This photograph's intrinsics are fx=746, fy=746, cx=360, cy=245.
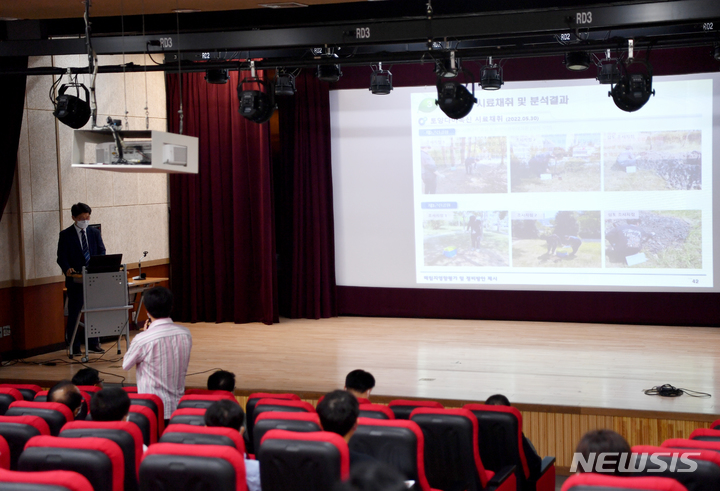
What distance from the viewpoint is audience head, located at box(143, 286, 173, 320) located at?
411 cm

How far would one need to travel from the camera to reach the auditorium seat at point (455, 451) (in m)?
3.21

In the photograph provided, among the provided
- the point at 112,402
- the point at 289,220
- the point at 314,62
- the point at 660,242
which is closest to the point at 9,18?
the point at 314,62

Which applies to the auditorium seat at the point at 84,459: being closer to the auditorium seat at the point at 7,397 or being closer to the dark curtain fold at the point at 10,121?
the auditorium seat at the point at 7,397

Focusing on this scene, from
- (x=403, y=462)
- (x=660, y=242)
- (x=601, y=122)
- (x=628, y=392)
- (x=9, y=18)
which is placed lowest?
(x=628, y=392)

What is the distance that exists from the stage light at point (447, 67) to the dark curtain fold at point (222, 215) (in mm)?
3665

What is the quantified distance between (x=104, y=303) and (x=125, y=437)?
14.2 feet

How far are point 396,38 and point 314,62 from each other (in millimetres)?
811

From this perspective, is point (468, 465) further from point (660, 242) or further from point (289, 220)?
point (289, 220)

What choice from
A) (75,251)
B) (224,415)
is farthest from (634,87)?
(75,251)

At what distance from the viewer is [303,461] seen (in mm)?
2410

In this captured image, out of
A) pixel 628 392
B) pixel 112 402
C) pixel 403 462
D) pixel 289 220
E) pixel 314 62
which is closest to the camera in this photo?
pixel 403 462

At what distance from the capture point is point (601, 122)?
8.24m

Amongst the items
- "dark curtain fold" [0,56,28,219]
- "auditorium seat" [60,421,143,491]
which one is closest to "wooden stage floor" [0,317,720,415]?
"dark curtain fold" [0,56,28,219]

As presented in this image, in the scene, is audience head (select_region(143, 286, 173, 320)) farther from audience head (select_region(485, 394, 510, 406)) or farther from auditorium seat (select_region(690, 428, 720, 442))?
auditorium seat (select_region(690, 428, 720, 442))
